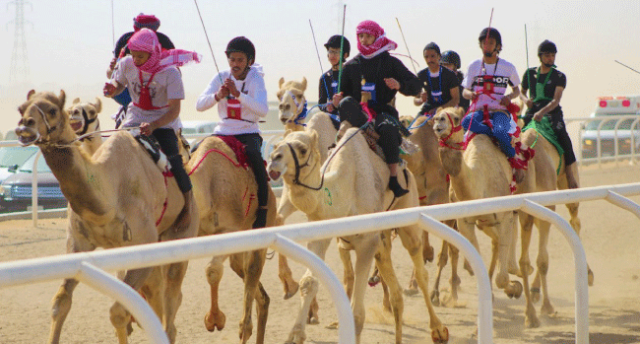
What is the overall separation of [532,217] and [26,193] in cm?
935

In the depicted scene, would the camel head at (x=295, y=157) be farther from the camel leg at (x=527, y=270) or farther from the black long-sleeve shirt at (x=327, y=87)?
the black long-sleeve shirt at (x=327, y=87)

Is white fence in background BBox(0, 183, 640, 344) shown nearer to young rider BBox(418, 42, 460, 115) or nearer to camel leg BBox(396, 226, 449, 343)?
camel leg BBox(396, 226, 449, 343)

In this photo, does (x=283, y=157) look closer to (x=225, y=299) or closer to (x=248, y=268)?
(x=248, y=268)

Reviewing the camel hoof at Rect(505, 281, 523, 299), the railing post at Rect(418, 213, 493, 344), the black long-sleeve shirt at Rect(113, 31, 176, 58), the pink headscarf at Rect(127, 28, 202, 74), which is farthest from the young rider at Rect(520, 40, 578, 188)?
the railing post at Rect(418, 213, 493, 344)

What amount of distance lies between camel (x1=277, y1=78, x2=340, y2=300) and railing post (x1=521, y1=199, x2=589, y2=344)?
174 inches

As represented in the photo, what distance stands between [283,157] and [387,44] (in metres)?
2.30

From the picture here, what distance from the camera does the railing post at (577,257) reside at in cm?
489

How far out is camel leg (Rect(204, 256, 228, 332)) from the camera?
7.65 meters

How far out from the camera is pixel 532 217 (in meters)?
10.6

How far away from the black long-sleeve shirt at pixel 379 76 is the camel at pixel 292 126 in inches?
35.3

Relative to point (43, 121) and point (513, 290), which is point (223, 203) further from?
point (513, 290)

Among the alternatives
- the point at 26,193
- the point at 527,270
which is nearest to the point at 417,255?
the point at 527,270

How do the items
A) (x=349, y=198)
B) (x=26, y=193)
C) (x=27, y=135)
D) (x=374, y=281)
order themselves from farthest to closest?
(x=26, y=193), (x=374, y=281), (x=349, y=198), (x=27, y=135)

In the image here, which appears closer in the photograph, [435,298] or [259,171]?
[259,171]
